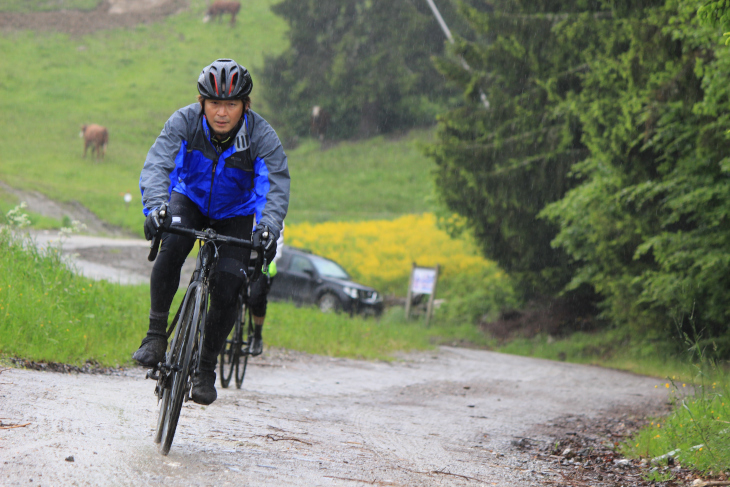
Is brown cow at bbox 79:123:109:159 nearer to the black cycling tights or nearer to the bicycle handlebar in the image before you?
the black cycling tights

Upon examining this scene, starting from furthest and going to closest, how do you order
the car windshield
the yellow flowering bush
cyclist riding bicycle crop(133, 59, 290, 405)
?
the yellow flowering bush, the car windshield, cyclist riding bicycle crop(133, 59, 290, 405)

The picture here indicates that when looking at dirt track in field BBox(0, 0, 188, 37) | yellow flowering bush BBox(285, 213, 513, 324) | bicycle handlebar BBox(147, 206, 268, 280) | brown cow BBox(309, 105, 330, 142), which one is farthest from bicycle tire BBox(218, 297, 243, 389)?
dirt track in field BBox(0, 0, 188, 37)

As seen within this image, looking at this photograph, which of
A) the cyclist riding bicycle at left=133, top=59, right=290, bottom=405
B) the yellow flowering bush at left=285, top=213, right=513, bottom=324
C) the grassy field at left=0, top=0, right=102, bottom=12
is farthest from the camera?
the grassy field at left=0, top=0, right=102, bottom=12

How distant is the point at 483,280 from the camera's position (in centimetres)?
2305

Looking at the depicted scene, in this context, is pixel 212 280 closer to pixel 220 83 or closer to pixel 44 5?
pixel 220 83

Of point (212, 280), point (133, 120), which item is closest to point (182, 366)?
point (212, 280)

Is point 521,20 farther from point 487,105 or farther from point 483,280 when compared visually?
point 483,280

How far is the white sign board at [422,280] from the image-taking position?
2042 cm

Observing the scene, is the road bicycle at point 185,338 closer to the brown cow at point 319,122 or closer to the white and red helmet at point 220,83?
the white and red helmet at point 220,83

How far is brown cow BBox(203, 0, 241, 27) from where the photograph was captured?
6962cm

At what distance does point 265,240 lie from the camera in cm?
429

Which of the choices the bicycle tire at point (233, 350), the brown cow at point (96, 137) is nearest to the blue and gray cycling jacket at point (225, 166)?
the bicycle tire at point (233, 350)

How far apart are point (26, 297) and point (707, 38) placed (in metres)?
8.88

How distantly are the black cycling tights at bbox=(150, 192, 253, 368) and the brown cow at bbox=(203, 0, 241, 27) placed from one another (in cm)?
6913
